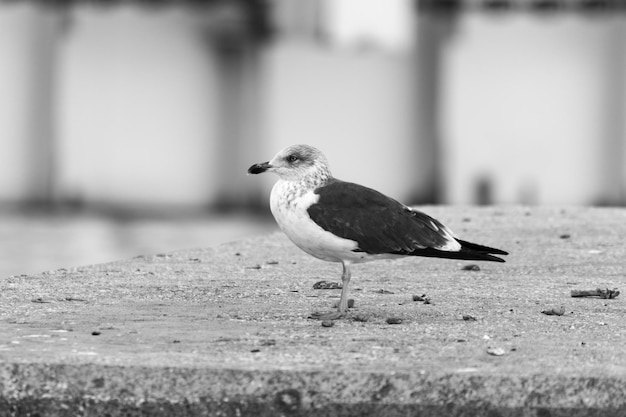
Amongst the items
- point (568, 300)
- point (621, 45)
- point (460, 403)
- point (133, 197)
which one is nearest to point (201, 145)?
point (133, 197)

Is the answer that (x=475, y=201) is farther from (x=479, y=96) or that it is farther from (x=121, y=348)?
(x=121, y=348)

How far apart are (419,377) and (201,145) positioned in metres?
19.5

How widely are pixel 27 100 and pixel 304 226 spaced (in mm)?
18604

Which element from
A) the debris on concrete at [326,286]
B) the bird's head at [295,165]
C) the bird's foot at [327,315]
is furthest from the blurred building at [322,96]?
the bird's foot at [327,315]

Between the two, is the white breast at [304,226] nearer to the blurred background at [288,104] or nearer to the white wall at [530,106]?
the blurred background at [288,104]

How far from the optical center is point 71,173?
23281 mm

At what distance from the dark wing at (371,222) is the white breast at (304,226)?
23 millimetres

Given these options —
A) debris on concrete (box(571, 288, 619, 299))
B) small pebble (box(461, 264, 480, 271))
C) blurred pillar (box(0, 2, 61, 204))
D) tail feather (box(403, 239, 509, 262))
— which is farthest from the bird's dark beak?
blurred pillar (box(0, 2, 61, 204))

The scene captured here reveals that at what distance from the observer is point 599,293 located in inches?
240

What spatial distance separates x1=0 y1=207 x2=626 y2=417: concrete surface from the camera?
4477 mm

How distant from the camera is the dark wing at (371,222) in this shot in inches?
212

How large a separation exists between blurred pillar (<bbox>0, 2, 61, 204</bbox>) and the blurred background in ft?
0.08

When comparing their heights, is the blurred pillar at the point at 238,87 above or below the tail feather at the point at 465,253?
below

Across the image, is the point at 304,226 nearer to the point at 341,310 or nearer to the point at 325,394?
the point at 341,310
